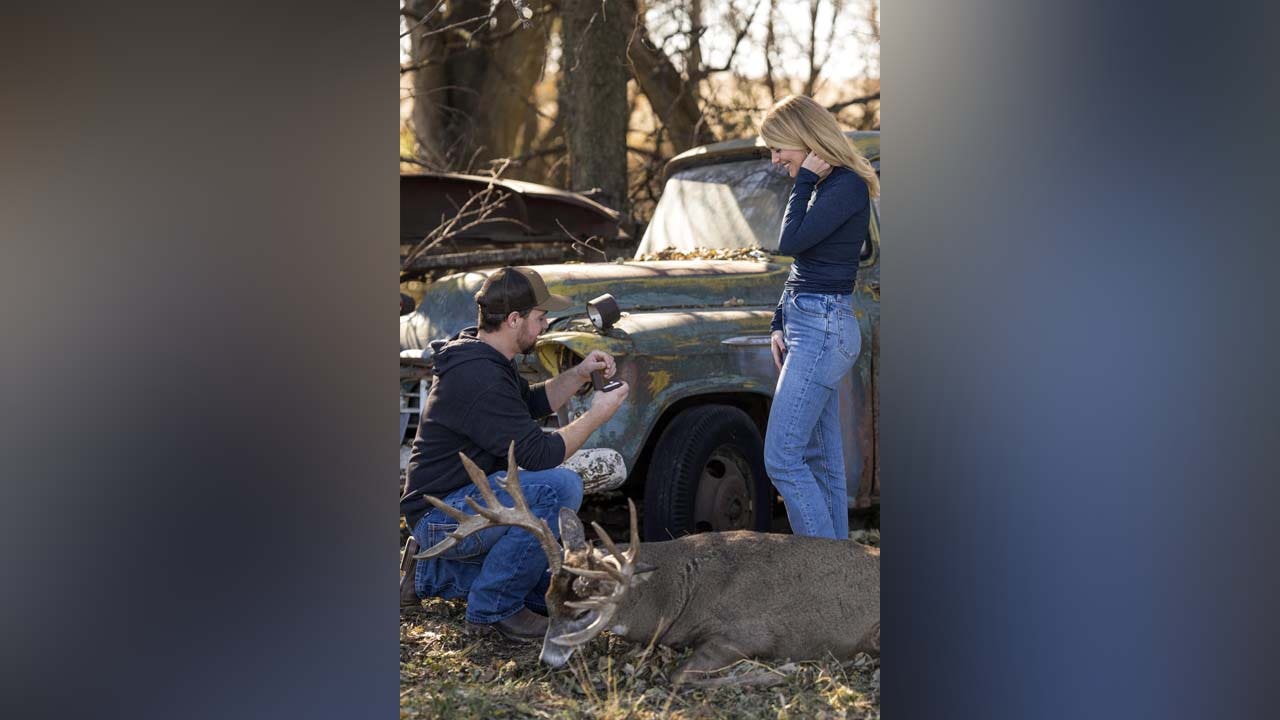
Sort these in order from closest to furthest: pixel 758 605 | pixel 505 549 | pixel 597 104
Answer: pixel 758 605, pixel 505 549, pixel 597 104

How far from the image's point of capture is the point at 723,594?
454 centimetres

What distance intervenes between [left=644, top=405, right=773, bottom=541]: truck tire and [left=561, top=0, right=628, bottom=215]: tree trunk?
546 centimetres

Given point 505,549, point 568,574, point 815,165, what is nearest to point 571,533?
point 568,574

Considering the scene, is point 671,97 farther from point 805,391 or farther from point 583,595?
point 583,595

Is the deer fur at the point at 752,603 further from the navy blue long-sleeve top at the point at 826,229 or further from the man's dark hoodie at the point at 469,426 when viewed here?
the navy blue long-sleeve top at the point at 826,229

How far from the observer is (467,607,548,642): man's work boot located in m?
4.71

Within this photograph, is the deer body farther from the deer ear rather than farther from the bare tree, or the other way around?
the bare tree

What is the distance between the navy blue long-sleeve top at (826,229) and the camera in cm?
492

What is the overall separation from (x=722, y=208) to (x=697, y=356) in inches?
51.2

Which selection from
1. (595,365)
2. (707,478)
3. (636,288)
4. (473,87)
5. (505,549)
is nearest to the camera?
(505,549)

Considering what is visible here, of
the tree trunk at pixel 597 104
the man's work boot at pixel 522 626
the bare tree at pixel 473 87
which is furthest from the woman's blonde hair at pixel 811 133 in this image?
the bare tree at pixel 473 87
